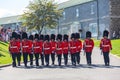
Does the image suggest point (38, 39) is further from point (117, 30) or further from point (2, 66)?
point (117, 30)

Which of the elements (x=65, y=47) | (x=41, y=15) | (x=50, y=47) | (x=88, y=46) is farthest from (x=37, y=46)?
(x=41, y=15)

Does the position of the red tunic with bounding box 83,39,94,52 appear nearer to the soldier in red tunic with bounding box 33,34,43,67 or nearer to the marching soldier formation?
the marching soldier formation

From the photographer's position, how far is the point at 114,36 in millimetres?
61906

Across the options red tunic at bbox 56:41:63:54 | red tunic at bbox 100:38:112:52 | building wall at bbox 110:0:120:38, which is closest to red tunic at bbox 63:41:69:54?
red tunic at bbox 56:41:63:54

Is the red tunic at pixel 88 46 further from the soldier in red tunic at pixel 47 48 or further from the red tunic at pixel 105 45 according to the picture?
the soldier in red tunic at pixel 47 48

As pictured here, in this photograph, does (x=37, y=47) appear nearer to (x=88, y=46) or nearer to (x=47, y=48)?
(x=47, y=48)

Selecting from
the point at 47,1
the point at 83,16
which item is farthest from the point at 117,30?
the point at 47,1

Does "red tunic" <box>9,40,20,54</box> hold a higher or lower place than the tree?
lower

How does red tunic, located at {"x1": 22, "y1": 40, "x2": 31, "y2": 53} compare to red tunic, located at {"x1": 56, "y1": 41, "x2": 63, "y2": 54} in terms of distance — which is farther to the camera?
red tunic, located at {"x1": 22, "y1": 40, "x2": 31, "y2": 53}

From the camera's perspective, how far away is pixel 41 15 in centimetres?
7975

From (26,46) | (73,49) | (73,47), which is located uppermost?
(26,46)

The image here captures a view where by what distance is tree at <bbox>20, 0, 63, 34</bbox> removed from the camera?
7807cm

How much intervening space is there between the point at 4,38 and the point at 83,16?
952 inches

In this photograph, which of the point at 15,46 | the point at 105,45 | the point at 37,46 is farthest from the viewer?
the point at 15,46
